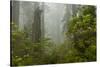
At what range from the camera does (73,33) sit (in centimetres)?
190

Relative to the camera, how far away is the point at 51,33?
6.05 feet

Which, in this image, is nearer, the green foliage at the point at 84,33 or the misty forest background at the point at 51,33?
the misty forest background at the point at 51,33

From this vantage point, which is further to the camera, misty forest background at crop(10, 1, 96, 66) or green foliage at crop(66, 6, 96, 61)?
green foliage at crop(66, 6, 96, 61)

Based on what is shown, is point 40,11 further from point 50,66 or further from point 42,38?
point 50,66

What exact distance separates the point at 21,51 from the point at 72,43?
0.51 m

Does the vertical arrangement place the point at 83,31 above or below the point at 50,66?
above

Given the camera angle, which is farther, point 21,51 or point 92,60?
point 92,60

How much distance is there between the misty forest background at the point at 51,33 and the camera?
176 cm

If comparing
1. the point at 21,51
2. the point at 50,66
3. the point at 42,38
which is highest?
the point at 42,38

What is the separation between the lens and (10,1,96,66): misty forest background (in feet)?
5.77
